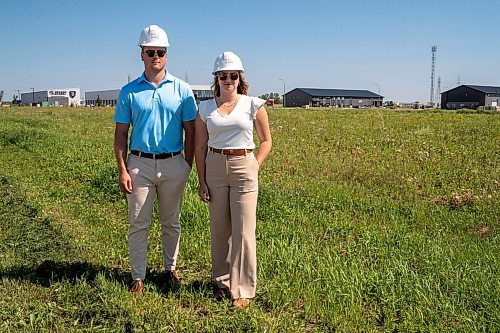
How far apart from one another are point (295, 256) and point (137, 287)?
1.61 metres

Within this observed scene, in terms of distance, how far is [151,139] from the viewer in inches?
173

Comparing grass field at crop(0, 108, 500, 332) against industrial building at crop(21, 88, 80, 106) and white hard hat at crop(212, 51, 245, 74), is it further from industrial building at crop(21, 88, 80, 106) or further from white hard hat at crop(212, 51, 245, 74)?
industrial building at crop(21, 88, 80, 106)

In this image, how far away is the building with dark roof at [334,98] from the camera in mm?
101669

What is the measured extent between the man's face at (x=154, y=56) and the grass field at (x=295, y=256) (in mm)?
1944

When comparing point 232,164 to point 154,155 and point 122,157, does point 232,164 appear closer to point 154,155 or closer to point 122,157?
point 154,155

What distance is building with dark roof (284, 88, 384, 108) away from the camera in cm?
10167

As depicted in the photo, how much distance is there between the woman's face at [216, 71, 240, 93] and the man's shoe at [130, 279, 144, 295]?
1850 millimetres

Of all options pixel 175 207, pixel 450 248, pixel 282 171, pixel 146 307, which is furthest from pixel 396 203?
pixel 146 307

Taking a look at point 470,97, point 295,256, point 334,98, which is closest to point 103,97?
point 334,98

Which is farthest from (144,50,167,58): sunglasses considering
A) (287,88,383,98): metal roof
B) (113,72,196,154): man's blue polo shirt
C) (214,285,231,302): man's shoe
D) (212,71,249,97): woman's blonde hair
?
(287,88,383,98): metal roof

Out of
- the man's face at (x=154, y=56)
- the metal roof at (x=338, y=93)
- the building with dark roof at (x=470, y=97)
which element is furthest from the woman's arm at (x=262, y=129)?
the metal roof at (x=338, y=93)

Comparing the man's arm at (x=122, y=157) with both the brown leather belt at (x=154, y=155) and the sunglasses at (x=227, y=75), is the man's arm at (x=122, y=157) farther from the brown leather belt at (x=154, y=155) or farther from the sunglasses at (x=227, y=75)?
the sunglasses at (x=227, y=75)

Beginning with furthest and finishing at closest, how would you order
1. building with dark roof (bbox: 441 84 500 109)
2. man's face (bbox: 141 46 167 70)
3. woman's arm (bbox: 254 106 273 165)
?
1. building with dark roof (bbox: 441 84 500 109)
2. man's face (bbox: 141 46 167 70)
3. woman's arm (bbox: 254 106 273 165)

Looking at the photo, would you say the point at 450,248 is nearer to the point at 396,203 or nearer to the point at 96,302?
A: the point at 396,203
